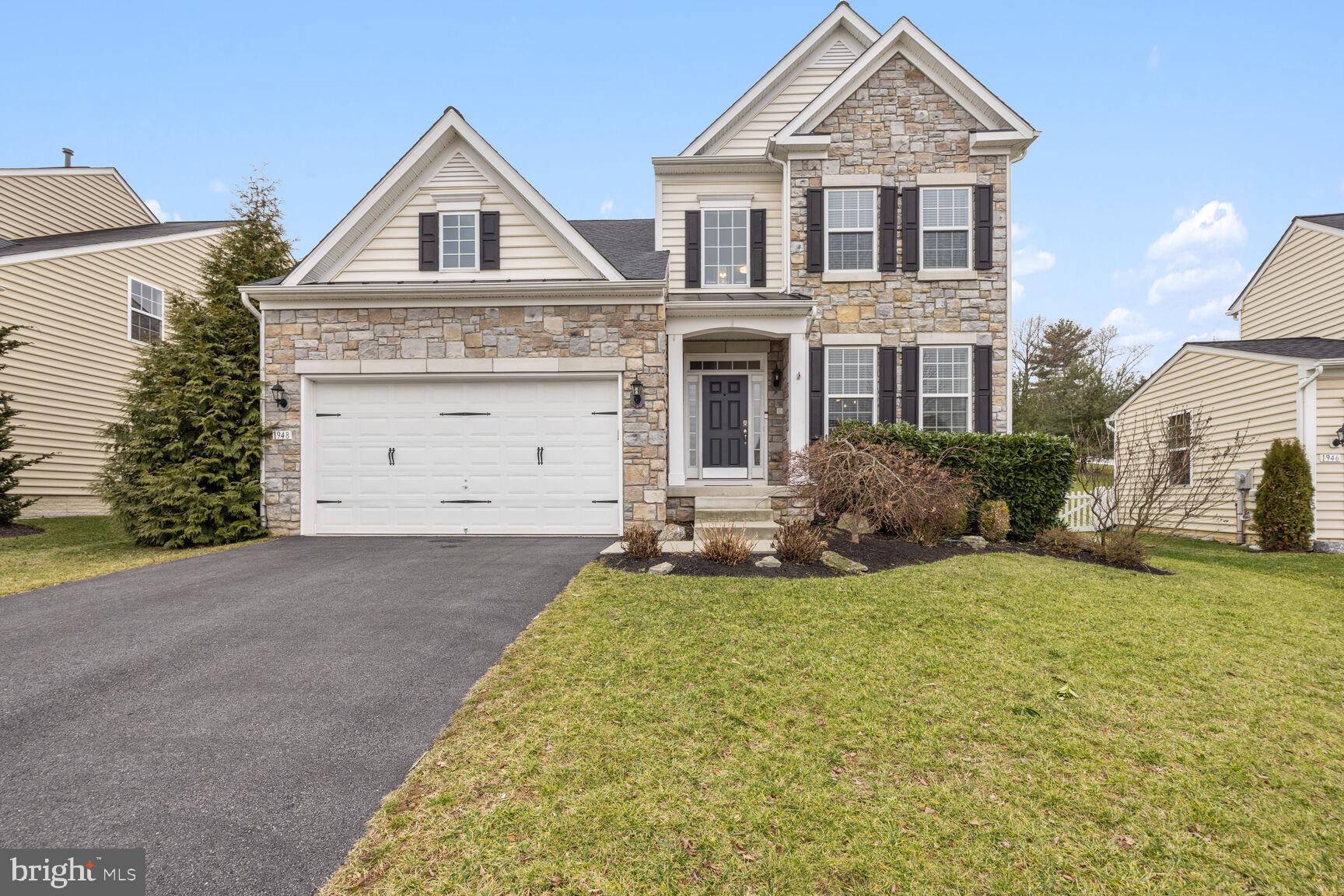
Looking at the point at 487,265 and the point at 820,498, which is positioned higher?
the point at 487,265

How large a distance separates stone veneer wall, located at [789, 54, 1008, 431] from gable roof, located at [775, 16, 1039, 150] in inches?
5.4

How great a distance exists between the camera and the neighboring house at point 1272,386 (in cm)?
940

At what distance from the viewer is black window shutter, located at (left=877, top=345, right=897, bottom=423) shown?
34.3ft

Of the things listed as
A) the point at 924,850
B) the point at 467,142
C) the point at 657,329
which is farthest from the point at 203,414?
the point at 924,850

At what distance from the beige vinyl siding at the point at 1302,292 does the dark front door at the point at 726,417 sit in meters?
12.3

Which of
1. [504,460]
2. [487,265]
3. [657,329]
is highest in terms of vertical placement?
[487,265]

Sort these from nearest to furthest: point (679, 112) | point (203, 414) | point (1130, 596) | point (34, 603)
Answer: point (34, 603)
point (1130, 596)
point (203, 414)
point (679, 112)

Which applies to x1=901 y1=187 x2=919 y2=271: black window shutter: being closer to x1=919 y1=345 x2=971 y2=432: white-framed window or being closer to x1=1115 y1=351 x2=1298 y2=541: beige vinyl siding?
x1=919 y1=345 x2=971 y2=432: white-framed window

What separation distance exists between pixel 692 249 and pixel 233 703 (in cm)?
996

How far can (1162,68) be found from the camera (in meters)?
14.5

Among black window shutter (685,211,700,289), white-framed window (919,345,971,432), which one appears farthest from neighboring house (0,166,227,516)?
white-framed window (919,345,971,432)

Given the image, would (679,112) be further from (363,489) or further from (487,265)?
(363,489)

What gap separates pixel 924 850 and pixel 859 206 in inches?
425

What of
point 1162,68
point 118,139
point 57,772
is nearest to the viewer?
point 57,772
